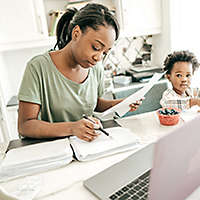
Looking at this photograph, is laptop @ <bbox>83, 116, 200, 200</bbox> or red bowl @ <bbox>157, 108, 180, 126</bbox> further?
red bowl @ <bbox>157, 108, 180, 126</bbox>

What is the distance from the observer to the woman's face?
0.95 meters

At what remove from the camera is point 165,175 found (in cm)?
36

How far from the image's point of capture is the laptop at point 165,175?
0.33m

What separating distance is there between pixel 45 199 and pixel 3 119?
170cm

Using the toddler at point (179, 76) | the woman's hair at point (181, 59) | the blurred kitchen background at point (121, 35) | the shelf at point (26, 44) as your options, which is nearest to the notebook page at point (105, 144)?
the toddler at point (179, 76)

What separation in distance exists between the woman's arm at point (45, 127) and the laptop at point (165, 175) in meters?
0.24

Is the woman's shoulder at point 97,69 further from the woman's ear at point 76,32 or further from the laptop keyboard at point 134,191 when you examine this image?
the laptop keyboard at point 134,191

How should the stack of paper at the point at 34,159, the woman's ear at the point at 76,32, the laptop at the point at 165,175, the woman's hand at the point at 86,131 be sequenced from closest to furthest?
the laptop at the point at 165,175 → the stack of paper at the point at 34,159 → the woman's hand at the point at 86,131 → the woman's ear at the point at 76,32

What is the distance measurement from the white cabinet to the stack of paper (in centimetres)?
191

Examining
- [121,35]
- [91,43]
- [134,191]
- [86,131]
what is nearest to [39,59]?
[91,43]

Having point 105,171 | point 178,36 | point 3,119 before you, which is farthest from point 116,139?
point 178,36

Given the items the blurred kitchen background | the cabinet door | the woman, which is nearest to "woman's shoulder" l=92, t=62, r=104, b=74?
the woman

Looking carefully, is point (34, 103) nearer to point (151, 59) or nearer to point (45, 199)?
point (45, 199)

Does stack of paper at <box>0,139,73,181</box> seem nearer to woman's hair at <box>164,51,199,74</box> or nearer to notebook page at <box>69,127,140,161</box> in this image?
notebook page at <box>69,127,140,161</box>
